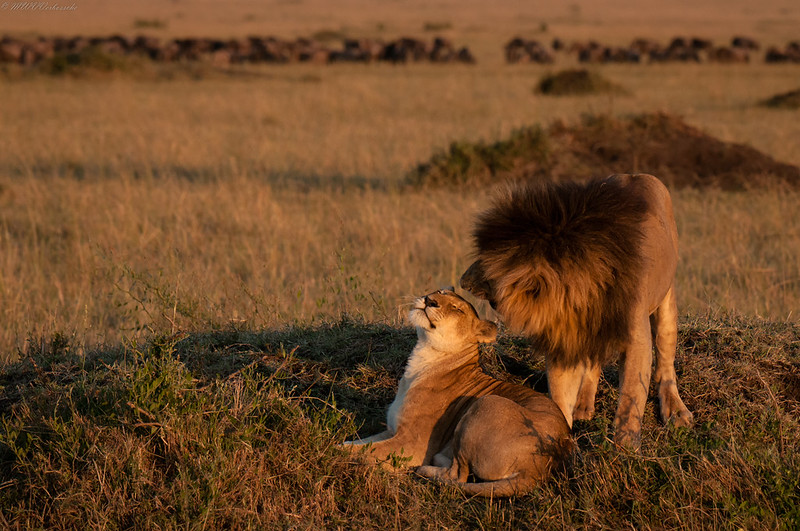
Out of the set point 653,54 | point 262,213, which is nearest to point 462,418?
point 262,213

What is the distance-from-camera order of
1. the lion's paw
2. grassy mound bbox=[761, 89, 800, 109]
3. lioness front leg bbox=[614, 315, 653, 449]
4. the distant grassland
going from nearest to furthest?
lioness front leg bbox=[614, 315, 653, 449]
the lion's paw
the distant grassland
grassy mound bbox=[761, 89, 800, 109]

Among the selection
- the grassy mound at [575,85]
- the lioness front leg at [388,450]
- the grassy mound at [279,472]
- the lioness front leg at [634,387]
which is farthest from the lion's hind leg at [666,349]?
the grassy mound at [575,85]

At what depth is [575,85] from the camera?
26.9 meters

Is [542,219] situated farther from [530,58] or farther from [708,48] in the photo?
[708,48]

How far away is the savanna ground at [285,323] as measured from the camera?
396 centimetres

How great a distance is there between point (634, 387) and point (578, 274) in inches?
24.2

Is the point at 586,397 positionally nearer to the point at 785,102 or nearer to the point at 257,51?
the point at 785,102

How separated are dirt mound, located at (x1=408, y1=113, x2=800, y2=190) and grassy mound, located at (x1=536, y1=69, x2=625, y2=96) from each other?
12.9m

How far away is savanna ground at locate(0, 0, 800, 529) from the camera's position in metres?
3.96

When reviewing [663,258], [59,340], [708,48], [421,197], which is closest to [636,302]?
[663,258]

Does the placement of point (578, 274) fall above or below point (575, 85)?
above

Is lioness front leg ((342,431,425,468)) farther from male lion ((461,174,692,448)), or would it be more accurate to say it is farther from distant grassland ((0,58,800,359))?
distant grassland ((0,58,800,359))

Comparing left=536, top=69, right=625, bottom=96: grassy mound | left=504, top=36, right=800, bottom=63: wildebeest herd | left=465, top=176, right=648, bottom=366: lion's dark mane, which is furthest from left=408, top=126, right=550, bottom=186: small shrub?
left=504, top=36, right=800, bottom=63: wildebeest herd

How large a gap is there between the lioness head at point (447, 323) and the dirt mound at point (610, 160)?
27.6ft
